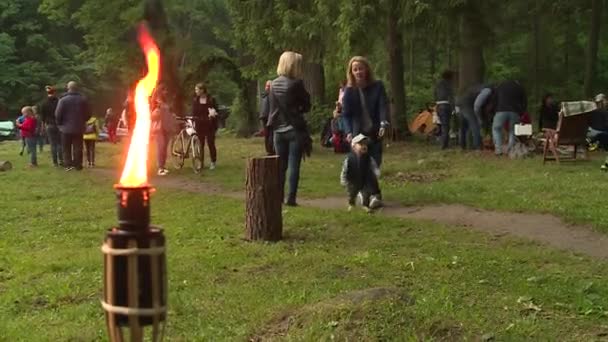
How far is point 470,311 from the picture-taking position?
17.7 ft

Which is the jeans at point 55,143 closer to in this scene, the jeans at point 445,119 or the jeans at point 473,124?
the jeans at point 445,119

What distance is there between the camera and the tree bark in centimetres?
2153

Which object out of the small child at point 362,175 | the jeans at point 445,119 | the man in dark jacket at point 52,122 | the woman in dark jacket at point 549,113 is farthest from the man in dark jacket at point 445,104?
the small child at point 362,175

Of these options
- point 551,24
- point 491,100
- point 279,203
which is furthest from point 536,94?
point 279,203

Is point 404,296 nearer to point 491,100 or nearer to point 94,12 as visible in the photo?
point 491,100

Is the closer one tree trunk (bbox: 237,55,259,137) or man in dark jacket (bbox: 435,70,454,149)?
man in dark jacket (bbox: 435,70,454,149)

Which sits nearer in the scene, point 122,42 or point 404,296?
point 404,296

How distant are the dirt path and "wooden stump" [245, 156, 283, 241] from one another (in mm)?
2133

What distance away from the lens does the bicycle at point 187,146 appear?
1630 cm

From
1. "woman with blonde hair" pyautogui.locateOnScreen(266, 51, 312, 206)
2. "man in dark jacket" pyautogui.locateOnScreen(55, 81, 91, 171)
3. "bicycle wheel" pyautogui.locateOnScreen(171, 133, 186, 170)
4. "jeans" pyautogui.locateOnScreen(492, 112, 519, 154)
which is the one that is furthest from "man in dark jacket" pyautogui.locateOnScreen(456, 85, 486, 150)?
"woman with blonde hair" pyautogui.locateOnScreen(266, 51, 312, 206)

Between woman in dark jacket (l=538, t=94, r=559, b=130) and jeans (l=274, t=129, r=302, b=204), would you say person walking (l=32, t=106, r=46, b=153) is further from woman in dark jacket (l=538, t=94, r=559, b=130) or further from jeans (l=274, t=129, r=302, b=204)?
woman in dark jacket (l=538, t=94, r=559, b=130)

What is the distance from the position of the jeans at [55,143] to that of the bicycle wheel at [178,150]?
312cm

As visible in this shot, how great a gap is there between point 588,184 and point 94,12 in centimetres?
3037

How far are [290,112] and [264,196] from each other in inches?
94.4
